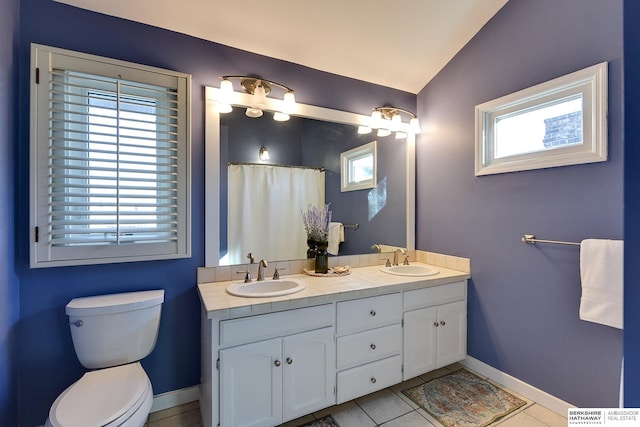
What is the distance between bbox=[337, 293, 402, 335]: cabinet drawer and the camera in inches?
66.7

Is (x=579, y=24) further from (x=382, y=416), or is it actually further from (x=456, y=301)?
(x=382, y=416)

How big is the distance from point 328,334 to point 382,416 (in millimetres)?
639

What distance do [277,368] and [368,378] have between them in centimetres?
64

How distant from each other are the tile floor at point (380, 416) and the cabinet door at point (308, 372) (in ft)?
0.58

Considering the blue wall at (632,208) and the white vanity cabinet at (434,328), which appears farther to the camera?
the white vanity cabinet at (434,328)

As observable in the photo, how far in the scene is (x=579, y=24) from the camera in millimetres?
1606

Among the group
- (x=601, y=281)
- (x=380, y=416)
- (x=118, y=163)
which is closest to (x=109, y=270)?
(x=118, y=163)

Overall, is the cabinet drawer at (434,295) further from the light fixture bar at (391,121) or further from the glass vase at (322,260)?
the light fixture bar at (391,121)

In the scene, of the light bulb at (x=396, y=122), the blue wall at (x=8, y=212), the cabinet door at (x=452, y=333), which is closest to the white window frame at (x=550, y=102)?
the light bulb at (x=396, y=122)

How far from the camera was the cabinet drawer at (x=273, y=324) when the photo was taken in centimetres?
141

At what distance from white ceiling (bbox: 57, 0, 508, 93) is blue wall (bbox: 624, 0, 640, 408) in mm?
1642

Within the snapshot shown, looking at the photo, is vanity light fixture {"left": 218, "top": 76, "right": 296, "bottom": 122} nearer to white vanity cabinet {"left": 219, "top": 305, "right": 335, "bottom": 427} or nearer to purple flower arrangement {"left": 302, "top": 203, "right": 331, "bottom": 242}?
purple flower arrangement {"left": 302, "top": 203, "right": 331, "bottom": 242}

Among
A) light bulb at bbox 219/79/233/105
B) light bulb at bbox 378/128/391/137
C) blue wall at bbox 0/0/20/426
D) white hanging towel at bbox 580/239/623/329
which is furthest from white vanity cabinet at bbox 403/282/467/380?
blue wall at bbox 0/0/20/426

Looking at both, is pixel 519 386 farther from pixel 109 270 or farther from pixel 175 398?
pixel 109 270
